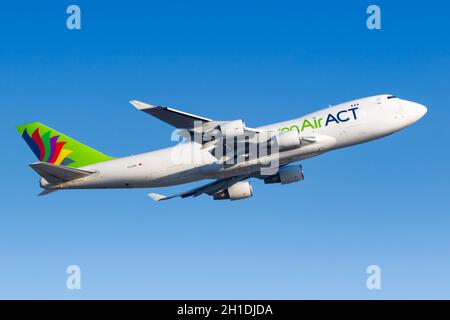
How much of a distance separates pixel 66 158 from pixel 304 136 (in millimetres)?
19553

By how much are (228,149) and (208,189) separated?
8.50 m

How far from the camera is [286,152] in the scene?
58.7 metres

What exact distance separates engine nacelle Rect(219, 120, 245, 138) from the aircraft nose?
13.4 meters

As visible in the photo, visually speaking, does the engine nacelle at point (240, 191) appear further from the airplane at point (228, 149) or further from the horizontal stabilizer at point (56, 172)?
the horizontal stabilizer at point (56, 172)

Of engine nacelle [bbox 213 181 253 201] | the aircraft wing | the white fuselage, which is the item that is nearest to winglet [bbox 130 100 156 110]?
the white fuselage

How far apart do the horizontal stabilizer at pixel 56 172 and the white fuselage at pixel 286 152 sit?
1.62 feet

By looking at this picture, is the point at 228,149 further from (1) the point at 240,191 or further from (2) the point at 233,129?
(1) the point at 240,191

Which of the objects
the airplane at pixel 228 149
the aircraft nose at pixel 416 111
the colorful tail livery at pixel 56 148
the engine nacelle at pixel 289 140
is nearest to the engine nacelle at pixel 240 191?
the airplane at pixel 228 149

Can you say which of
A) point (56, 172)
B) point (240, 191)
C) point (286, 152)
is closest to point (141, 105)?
point (56, 172)

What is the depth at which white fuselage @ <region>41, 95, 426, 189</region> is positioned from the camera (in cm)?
5969

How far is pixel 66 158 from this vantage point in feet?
211

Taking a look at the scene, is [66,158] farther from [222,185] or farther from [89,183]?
[222,185]

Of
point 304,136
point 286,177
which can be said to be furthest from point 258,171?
point 304,136

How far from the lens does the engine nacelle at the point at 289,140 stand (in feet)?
189
